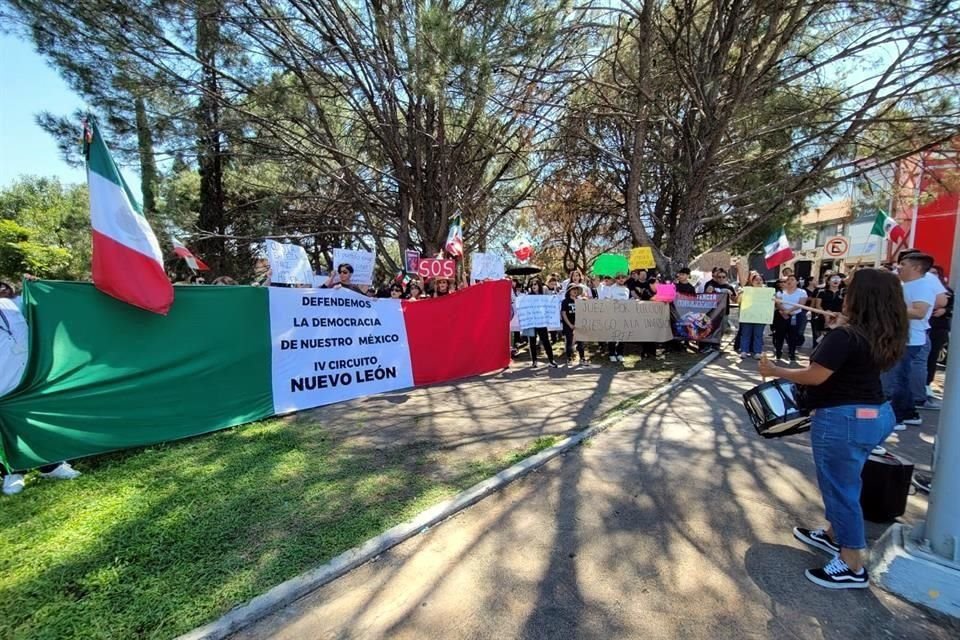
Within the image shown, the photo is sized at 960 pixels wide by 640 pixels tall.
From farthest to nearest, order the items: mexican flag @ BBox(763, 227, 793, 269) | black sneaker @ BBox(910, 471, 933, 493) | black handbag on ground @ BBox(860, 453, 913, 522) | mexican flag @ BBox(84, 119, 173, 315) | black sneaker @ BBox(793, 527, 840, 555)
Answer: mexican flag @ BBox(763, 227, 793, 269) < mexican flag @ BBox(84, 119, 173, 315) < black sneaker @ BBox(910, 471, 933, 493) < black handbag on ground @ BBox(860, 453, 913, 522) < black sneaker @ BBox(793, 527, 840, 555)

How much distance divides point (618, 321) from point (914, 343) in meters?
5.09

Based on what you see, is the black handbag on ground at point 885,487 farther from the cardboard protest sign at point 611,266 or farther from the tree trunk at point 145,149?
the cardboard protest sign at point 611,266

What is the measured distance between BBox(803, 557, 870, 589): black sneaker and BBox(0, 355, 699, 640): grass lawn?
2378 millimetres

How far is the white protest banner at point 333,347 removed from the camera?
6.05m

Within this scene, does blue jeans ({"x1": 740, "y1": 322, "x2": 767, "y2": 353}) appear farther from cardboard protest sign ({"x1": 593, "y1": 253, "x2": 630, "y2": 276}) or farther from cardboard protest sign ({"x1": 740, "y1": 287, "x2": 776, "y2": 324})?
cardboard protest sign ({"x1": 593, "y1": 253, "x2": 630, "y2": 276})

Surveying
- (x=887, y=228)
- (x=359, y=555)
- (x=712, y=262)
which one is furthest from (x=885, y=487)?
(x=712, y=262)

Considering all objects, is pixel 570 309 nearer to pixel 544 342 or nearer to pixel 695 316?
pixel 544 342

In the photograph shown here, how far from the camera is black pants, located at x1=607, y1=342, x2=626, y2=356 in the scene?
10.0 meters

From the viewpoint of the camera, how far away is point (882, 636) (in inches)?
92.7

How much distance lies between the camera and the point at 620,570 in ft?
9.52

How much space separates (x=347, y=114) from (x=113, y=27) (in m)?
5.98

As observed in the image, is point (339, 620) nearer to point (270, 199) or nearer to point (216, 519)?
point (216, 519)

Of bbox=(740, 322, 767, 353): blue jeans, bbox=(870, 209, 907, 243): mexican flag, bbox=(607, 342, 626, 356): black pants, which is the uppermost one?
bbox=(870, 209, 907, 243): mexican flag

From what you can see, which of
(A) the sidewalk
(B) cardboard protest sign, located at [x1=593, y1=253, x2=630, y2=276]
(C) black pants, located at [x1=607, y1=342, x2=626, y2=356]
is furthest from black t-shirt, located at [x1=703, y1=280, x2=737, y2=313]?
(A) the sidewalk
